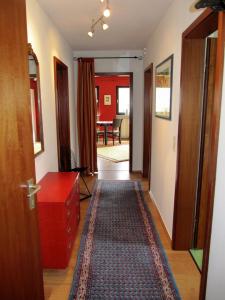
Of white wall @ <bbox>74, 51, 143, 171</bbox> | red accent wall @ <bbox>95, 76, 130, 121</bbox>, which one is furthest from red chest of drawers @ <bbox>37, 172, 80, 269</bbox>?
red accent wall @ <bbox>95, 76, 130, 121</bbox>

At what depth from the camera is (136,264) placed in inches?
89.7

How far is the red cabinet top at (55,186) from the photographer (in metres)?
2.19

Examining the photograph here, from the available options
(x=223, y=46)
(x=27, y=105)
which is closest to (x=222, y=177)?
(x=223, y=46)

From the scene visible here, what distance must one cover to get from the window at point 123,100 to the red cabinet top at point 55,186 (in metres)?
7.07

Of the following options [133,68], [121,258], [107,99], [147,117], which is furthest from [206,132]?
[107,99]

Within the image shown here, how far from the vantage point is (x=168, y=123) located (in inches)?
110

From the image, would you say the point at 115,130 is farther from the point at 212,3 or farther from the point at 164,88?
the point at 212,3

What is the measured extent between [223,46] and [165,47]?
1.71 meters

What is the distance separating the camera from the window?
9.54 m

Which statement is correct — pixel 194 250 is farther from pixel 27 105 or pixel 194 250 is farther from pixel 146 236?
pixel 27 105

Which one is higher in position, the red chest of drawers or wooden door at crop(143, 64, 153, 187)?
wooden door at crop(143, 64, 153, 187)

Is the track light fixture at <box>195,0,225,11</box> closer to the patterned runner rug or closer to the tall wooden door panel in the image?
the tall wooden door panel

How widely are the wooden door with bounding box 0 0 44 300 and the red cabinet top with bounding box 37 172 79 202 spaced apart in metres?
0.76

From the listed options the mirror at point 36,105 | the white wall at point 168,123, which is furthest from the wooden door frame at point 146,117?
the mirror at point 36,105
